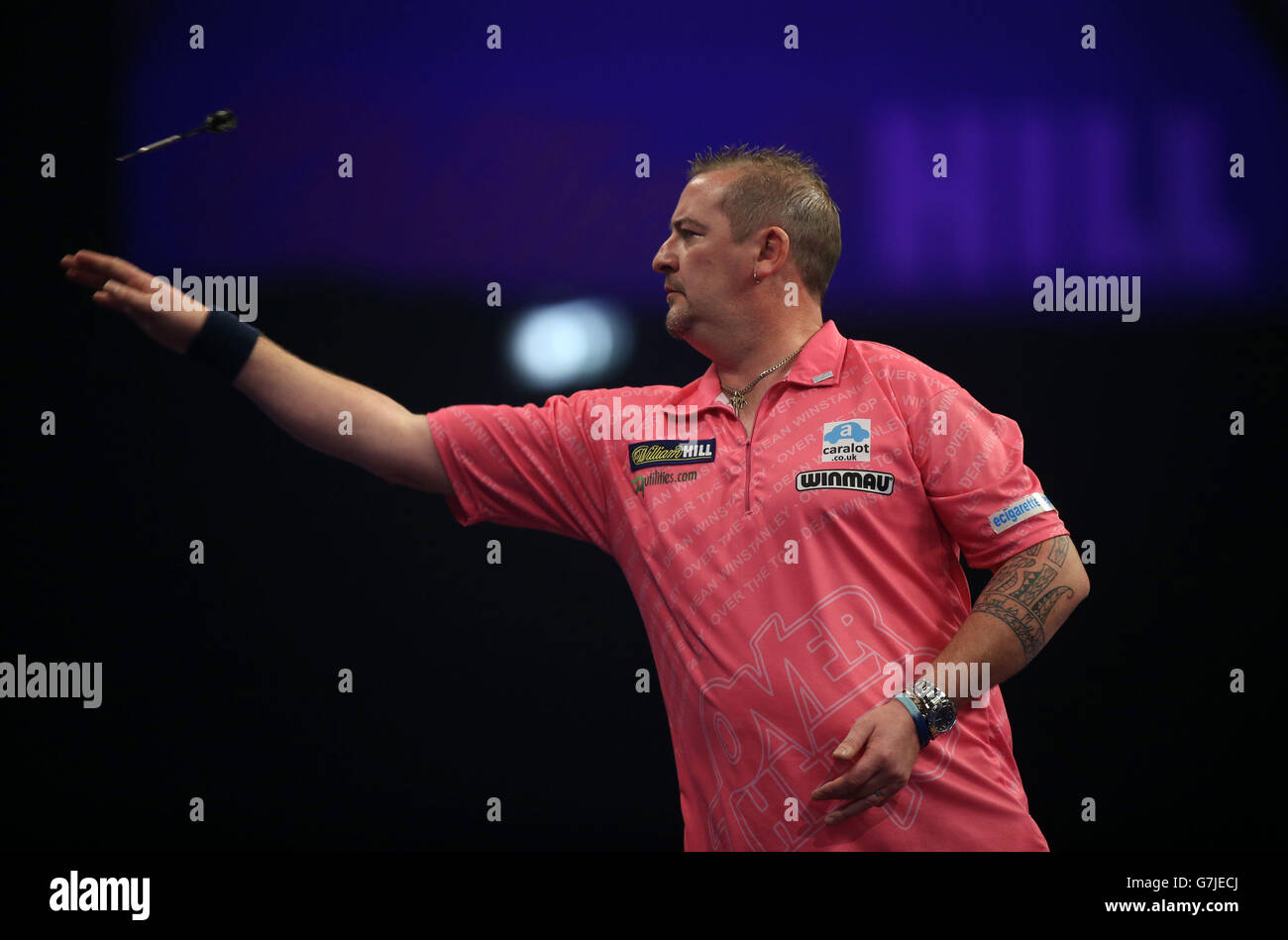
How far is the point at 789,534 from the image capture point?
2096 mm

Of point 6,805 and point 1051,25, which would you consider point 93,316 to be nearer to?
point 6,805

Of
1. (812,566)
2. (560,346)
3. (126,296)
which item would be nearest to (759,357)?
(812,566)

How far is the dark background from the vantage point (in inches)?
117

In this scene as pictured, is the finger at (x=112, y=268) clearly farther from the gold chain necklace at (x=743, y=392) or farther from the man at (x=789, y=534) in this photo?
the gold chain necklace at (x=743, y=392)

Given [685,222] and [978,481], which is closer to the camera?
[978,481]

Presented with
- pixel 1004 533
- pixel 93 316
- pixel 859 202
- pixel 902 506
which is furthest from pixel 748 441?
pixel 93 316

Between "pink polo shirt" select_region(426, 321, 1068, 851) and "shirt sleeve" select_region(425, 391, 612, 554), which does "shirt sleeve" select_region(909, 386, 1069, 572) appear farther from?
"shirt sleeve" select_region(425, 391, 612, 554)

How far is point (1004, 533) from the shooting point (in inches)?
80.8

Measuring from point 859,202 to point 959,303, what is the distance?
15.8 inches

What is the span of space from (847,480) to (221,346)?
1.20 m

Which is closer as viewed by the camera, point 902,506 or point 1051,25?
point 902,506

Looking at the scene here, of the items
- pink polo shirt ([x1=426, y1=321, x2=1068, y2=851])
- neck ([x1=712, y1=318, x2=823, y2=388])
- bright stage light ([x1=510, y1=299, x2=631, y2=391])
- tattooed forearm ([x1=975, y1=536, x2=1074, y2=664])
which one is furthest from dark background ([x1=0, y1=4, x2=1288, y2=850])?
tattooed forearm ([x1=975, y1=536, x2=1074, y2=664])

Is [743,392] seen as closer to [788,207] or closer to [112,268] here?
[788,207]

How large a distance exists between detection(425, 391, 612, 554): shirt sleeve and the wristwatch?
0.76m
